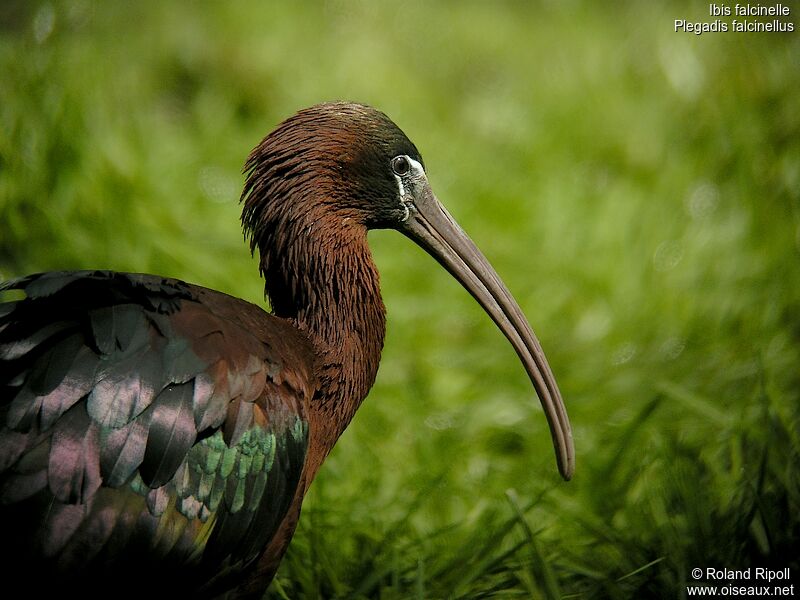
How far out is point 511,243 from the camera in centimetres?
492

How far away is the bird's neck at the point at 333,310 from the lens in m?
2.38

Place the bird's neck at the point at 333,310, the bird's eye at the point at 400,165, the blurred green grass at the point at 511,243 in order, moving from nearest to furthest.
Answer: the bird's neck at the point at 333,310, the bird's eye at the point at 400,165, the blurred green grass at the point at 511,243

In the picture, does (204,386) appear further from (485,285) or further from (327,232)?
(485,285)

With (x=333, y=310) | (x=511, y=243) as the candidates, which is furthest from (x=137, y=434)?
(x=511, y=243)

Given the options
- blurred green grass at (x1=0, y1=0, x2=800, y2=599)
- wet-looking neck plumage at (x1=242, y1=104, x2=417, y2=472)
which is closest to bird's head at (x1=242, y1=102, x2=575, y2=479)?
wet-looking neck plumage at (x1=242, y1=104, x2=417, y2=472)

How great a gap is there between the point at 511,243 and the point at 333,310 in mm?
2640

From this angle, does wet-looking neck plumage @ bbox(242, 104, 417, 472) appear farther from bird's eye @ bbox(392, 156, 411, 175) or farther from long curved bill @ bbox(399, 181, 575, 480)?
long curved bill @ bbox(399, 181, 575, 480)

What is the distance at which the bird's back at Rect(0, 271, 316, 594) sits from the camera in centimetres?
192

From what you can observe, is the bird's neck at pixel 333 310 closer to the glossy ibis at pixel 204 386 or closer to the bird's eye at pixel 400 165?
the glossy ibis at pixel 204 386

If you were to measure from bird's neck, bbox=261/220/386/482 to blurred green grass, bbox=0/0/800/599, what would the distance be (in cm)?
52

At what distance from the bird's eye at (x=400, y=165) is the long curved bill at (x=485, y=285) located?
0.25 ft

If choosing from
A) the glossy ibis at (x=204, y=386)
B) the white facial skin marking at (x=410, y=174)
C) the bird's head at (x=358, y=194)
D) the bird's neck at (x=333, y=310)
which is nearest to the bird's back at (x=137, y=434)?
the glossy ibis at (x=204, y=386)

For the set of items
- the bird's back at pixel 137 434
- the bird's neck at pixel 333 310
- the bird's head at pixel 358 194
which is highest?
the bird's head at pixel 358 194

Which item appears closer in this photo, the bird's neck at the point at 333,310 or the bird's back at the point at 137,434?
the bird's back at the point at 137,434
